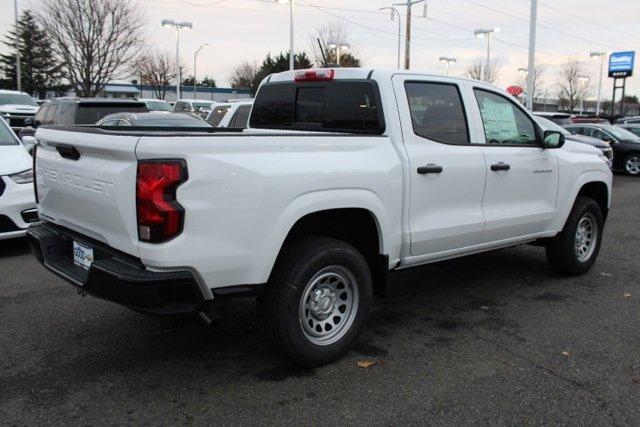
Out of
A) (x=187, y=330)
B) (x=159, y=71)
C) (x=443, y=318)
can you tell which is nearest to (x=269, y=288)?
(x=187, y=330)

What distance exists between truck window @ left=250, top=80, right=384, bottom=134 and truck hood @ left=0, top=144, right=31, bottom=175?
3.18m

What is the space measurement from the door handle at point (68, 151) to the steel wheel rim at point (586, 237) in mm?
4773

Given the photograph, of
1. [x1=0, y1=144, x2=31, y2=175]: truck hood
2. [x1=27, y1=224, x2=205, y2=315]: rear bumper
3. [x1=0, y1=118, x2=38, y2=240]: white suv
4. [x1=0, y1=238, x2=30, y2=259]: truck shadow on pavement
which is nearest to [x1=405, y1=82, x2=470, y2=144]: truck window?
[x1=27, y1=224, x2=205, y2=315]: rear bumper

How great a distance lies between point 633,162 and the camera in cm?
1834

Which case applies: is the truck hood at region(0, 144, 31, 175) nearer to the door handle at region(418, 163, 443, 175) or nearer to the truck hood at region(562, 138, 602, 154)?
the door handle at region(418, 163, 443, 175)

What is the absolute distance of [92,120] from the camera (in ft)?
38.7

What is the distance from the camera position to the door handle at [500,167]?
15.4 feet

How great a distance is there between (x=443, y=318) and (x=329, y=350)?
1.39m

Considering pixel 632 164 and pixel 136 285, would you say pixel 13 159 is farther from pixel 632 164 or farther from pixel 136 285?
pixel 632 164

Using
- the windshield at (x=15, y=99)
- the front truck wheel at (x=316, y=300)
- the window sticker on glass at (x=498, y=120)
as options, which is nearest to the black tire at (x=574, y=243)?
the window sticker on glass at (x=498, y=120)

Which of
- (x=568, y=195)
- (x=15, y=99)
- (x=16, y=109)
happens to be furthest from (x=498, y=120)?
(x=15, y=99)

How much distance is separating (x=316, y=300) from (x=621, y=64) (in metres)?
50.9

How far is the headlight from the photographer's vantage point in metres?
6.57

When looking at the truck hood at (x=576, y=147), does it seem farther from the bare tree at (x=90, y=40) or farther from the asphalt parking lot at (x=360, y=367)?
the bare tree at (x=90, y=40)
